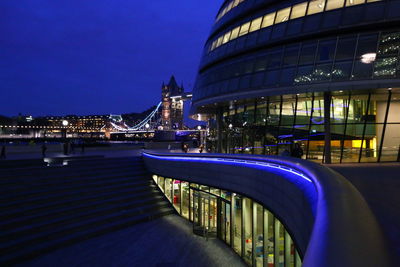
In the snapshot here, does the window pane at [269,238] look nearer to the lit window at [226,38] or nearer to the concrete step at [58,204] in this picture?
the concrete step at [58,204]

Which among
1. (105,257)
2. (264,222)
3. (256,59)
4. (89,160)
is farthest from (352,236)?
(89,160)

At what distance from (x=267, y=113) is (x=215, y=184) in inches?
319

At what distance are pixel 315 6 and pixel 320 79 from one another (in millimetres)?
5681

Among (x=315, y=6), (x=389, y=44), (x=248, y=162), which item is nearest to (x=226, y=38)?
(x=315, y=6)

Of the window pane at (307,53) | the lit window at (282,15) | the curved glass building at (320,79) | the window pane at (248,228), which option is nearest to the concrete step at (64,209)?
the window pane at (248,228)

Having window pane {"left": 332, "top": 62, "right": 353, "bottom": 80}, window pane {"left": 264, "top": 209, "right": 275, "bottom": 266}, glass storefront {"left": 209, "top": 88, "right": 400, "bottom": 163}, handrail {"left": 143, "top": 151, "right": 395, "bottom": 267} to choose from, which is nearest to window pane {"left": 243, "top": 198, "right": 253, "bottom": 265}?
handrail {"left": 143, "top": 151, "right": 395, "bottom": 267}

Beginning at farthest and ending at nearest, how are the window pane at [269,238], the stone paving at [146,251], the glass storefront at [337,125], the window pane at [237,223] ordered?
the glass storefront at [337,125] → the window pane at [237,223] → the stone paving at [146,251] → the window pane at [269,238]

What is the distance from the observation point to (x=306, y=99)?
72.0 feet

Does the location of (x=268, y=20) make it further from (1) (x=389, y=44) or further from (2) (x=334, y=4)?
(1) (x=389, y=44)

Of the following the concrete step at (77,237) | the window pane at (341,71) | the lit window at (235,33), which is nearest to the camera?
the concrete step at (77,237)

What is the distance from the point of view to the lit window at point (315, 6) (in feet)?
69.6

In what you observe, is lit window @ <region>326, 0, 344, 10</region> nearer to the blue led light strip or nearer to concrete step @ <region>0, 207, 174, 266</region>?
the blue led light strip

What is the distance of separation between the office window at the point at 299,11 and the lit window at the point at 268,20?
166 centimetres

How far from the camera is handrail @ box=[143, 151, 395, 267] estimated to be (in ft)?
8.24
